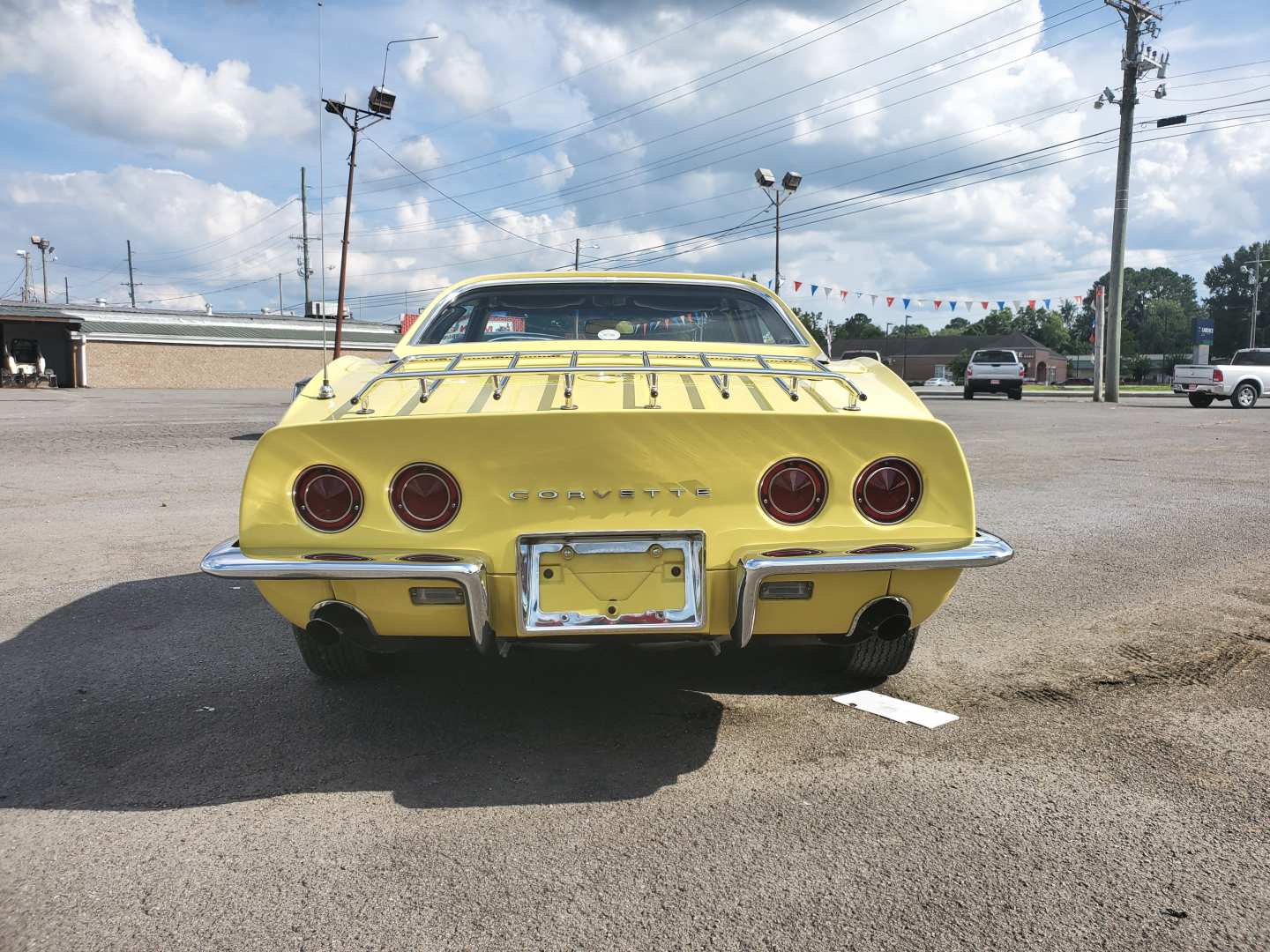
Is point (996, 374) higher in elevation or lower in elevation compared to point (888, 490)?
higher

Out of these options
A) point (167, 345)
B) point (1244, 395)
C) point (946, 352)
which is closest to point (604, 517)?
point (1244, 395)

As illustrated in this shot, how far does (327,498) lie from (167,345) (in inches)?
1810

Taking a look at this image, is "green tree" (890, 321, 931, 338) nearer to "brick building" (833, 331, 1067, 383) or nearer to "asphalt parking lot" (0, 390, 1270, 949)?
"brick building" (833, 331, 1067, 383)

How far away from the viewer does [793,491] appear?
8.04 feet

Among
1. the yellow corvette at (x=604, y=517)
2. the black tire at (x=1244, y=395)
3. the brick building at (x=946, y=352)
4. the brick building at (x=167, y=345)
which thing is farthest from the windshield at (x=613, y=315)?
the brick building at (x=946, y=352)

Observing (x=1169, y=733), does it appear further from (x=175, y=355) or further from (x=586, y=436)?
(x=175, y=355)

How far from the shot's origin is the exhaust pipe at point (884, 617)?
2.51 meters

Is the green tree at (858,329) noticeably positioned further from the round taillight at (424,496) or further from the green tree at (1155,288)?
the round taillight at (424,496)

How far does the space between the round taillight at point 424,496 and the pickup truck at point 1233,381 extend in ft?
79.4

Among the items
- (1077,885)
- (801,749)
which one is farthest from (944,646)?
(1077,885)

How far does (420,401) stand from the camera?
8.28ft

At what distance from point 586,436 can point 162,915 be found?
1.41 meters

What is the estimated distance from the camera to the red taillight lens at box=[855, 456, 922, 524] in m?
2.47

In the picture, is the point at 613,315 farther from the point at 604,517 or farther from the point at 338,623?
the point at 338,623
